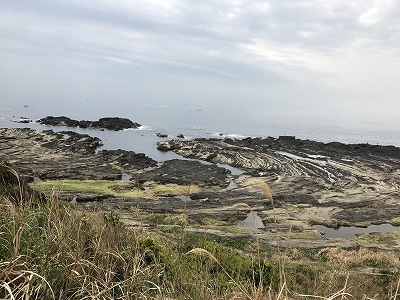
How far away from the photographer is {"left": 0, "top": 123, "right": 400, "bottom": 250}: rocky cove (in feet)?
90.6

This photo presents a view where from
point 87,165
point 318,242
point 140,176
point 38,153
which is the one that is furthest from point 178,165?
point 318,242

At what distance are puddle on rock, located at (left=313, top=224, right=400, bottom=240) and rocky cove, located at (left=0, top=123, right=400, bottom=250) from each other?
0.52 metres

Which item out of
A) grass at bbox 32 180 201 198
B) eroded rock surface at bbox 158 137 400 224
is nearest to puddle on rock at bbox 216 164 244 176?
eroded rock surface at bbox 158 137 400 224

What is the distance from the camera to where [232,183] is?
139 feet

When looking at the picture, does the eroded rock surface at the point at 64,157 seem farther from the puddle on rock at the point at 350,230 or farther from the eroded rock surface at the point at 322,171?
the puddle on rock at the point at 350,230

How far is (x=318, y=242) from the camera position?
24.2 metres

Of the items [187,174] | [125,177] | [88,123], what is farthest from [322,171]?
[88,123]

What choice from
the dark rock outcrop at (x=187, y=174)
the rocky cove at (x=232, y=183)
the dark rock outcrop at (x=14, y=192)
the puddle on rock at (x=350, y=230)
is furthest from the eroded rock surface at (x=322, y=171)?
the dark rock outcrop at (x=14, y=192)

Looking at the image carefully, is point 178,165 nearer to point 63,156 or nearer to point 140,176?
point 140,176

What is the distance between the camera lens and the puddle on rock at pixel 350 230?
2774 cm

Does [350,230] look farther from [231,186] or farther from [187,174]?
[187,174]

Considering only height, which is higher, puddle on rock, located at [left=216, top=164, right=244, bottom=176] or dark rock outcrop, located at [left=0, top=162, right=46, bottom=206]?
dark rock outcrop, located at [left=0, top=162, right=46, bottom=206]

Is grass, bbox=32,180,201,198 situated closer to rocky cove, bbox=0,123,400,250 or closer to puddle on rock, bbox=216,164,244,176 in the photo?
rocky cove, bbox=0,123,400,250

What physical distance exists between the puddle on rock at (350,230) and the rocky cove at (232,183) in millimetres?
520
